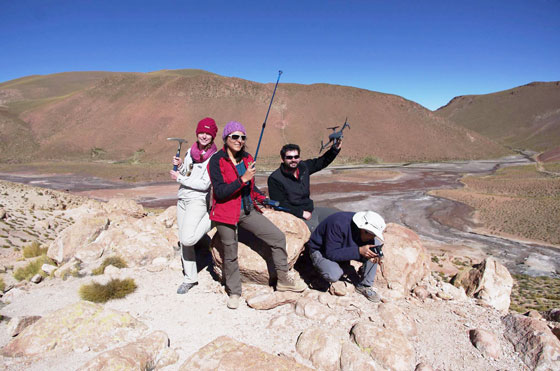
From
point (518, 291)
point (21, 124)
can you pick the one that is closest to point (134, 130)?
point (21, 124)

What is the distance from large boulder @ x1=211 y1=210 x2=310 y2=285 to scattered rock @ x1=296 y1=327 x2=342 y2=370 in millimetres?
1208

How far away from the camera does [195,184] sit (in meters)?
4.07

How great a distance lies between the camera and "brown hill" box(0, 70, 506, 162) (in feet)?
175

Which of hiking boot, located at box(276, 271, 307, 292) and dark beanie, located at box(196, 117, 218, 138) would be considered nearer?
dark beanie, located at box(196, 117, 218, 138)

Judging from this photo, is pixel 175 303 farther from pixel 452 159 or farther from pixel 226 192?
pixel 452 159

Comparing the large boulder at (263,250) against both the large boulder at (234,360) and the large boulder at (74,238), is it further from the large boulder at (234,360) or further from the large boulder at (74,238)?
the large boulder at (74,238)

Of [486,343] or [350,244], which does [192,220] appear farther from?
[486,343]

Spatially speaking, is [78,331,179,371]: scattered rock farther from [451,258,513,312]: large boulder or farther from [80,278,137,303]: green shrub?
[451,258,513,312]: large boulder

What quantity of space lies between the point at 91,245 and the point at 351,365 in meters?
5.06

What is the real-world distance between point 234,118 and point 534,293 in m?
53.3

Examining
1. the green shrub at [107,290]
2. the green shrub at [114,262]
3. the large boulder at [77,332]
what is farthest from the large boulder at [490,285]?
the green shrub at [114,262]

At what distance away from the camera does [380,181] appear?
2936cm

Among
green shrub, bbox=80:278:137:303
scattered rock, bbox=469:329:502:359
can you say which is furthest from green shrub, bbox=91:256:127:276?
scattered rock, bbox=469:329:502:359

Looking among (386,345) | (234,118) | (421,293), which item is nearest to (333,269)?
(386,345)
